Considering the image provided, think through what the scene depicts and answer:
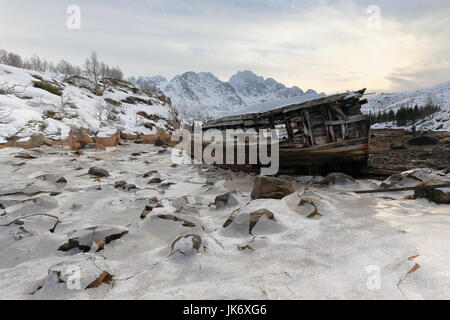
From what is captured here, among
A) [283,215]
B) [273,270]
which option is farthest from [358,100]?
[273,270]

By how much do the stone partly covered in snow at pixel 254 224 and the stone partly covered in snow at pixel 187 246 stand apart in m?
0.65

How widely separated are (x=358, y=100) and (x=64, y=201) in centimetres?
896

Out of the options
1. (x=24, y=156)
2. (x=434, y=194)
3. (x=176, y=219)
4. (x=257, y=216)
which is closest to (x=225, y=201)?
(x=176, y=219)

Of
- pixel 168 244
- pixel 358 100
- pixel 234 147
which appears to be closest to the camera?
pixel 168 244

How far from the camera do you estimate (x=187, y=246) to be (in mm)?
2691

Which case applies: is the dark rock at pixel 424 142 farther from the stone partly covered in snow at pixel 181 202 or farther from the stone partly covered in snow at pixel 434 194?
the stone partly covered in snow at pixel 181 202

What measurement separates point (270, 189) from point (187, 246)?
8.24 ft

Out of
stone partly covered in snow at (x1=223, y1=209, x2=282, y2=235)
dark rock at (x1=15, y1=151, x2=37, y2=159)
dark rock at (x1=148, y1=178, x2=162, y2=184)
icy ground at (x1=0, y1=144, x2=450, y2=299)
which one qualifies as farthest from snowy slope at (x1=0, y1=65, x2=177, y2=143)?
stone partly covered in snow at (x1=223, y1=209, x2=282, y2=235)

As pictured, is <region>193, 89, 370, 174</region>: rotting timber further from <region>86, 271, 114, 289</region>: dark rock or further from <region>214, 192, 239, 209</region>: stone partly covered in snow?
<region>86, 271, 114, 289</region>: dark rock

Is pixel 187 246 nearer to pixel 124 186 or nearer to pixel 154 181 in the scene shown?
pixel 124 186

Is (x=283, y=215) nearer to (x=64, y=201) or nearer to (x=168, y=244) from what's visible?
(x=168, y=244)

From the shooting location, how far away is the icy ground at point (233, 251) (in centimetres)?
198
